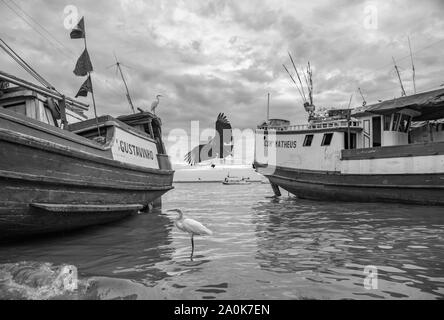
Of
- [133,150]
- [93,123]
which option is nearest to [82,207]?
[93,123]

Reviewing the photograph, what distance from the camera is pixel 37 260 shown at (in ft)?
20.5

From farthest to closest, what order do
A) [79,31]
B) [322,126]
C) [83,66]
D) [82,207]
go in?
[322,126] < [83,66] < [79,31] < [82,207]

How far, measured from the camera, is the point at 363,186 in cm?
1684

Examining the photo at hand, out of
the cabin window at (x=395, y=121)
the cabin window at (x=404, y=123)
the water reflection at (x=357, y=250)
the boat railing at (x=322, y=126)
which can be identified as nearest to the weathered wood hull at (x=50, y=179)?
the water reflection at (x=357, y=250)

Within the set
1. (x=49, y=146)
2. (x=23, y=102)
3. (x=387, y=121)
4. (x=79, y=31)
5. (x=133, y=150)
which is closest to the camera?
(x=49, y=146)

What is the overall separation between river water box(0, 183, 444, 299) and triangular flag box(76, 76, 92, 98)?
4.35 m

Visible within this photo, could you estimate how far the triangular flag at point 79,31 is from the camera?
34.3 feet

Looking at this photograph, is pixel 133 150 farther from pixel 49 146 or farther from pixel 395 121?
pixel 395 121

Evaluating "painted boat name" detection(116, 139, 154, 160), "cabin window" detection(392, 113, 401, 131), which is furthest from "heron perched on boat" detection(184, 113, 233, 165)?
"cabin window" detection(392, 113, 401, 131)

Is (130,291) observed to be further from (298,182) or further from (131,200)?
(298,182)

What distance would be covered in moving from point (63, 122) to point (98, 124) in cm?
124

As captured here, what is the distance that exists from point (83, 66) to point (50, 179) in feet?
15.6

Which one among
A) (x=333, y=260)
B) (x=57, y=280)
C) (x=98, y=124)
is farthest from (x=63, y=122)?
(x=333, y=260)
